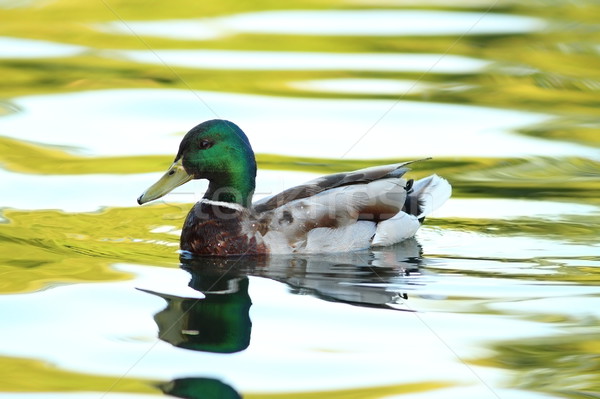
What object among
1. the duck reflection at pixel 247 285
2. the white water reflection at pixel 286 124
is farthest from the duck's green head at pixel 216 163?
the white water reflection at pixel 286 124

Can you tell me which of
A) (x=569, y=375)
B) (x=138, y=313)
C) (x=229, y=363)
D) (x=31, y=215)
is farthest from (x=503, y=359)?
(x=31, y=215)

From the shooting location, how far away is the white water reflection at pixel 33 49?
1497 cm

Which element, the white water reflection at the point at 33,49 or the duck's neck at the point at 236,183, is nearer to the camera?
the duck's neck at the point at 236,183

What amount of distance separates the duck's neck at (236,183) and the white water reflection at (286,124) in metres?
2.44

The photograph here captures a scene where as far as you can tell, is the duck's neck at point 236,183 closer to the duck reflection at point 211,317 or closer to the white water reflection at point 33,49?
the duck reflection at point 211,317

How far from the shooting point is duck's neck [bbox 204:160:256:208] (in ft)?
29.1

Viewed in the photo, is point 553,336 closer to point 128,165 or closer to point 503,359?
point 503,359

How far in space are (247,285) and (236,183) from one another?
3.83ft

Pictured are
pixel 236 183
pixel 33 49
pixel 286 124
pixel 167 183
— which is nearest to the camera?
pixel 167 183

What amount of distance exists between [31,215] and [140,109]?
352 cm

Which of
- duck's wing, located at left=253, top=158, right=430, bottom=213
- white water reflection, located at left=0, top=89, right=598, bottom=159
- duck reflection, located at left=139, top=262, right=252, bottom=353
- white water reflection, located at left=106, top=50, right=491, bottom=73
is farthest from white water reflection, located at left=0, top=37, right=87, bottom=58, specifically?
duck reflection, located at left=139, top=262, right=252, bottom=353

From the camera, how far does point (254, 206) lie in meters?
9.06

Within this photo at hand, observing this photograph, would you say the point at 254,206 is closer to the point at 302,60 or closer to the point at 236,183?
the point at 236,183

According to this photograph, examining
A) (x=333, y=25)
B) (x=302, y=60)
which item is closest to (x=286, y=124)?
(x=302, y=60)
